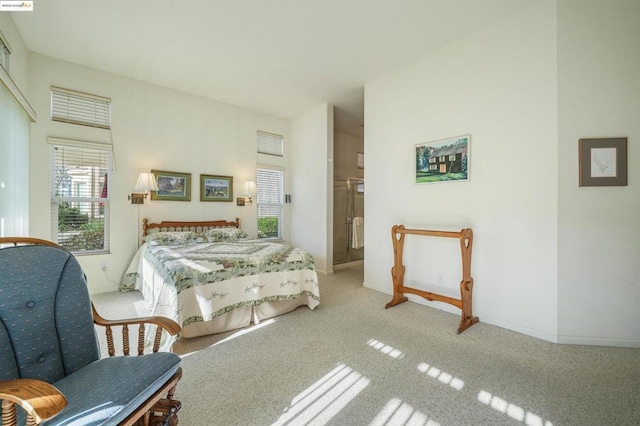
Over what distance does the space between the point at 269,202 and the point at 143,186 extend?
7.73 feet

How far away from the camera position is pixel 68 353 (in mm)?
1345

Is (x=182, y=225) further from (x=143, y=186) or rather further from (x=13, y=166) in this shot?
(x=13, y=166)

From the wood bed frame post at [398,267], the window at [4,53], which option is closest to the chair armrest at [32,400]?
the wood bed frame post at [398,267]

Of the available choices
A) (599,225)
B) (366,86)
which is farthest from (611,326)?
(366,86)

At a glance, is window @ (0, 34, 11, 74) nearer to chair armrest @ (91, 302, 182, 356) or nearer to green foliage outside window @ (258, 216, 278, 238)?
chair armrest @ (91, 302, 182, 356)

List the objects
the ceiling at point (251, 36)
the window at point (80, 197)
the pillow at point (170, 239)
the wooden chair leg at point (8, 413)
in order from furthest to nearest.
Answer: the pillow at point (170, 239), the window at point (80, 197), the ceiling at point (251, 36), the wooden chair leg at point (8, 413)

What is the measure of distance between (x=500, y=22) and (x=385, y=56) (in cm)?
126

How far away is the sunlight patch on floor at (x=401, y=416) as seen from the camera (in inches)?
62.1

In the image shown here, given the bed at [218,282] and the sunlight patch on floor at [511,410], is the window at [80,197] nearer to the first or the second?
the bed at [218,282]

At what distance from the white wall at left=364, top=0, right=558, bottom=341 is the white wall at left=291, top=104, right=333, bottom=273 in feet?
4.89

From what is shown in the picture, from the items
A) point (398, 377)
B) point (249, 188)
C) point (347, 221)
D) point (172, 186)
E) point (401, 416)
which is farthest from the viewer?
point (347, 221)

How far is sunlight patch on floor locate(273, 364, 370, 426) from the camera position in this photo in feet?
5.30

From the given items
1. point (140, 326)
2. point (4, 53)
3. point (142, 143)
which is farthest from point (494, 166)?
point (4, 53)

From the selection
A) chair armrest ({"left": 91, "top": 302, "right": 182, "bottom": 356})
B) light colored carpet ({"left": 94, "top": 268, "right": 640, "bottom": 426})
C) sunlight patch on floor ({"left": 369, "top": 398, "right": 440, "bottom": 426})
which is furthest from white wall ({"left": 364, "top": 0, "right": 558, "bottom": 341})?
chair armrest ({"left": 91, "top": 302, "right": 182, "bottom": 356})
